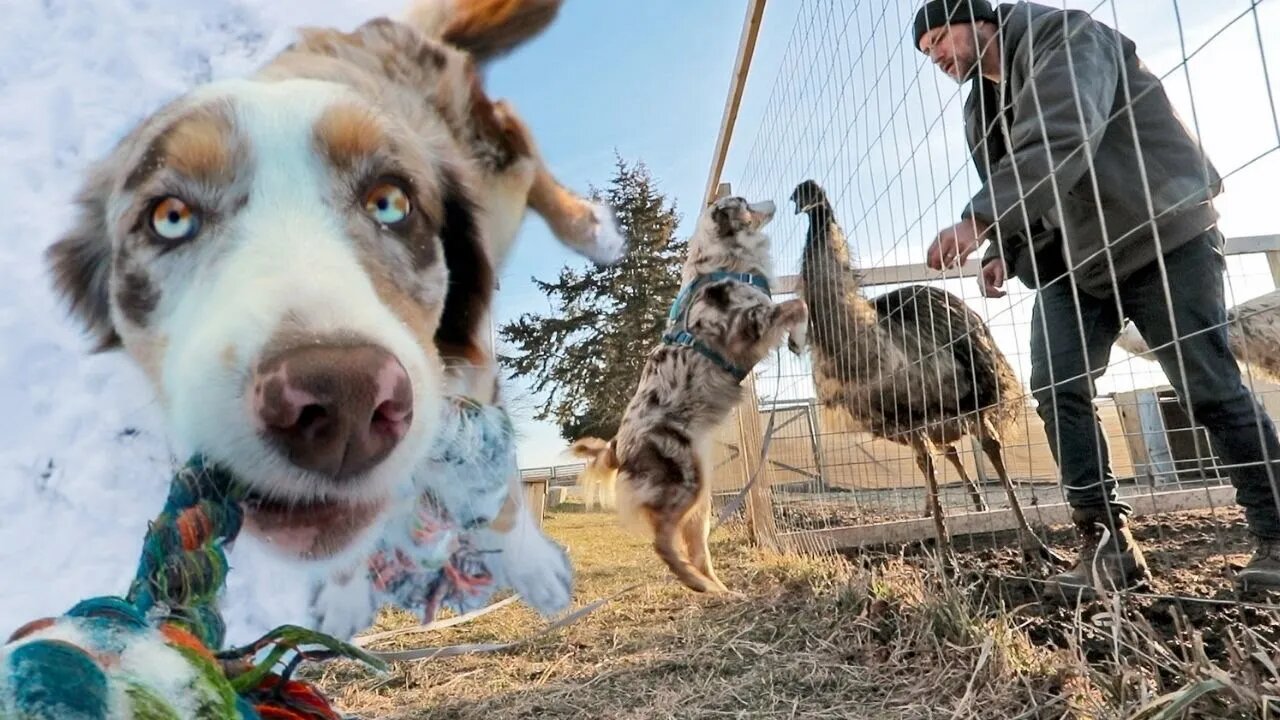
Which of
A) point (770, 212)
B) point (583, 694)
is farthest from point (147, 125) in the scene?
point (770, 212)

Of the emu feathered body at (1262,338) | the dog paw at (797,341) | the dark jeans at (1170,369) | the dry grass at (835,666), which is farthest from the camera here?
the dog paw at (797,341)

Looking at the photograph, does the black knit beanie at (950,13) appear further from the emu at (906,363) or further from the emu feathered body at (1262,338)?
the emu feathered body at (1262,338)

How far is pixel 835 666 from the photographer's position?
1.64 metres

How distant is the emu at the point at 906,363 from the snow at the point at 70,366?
218 centimetres

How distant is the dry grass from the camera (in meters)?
1.05

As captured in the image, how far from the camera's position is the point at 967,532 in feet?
9.66

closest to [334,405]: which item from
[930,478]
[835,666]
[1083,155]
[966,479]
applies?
[835,666]

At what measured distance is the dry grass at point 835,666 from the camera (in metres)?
1.05

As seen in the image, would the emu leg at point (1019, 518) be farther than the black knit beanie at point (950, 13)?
Yes

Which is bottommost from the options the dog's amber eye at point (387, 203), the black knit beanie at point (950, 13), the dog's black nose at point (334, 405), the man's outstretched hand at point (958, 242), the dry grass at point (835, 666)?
the dry grass at point (835, 666)

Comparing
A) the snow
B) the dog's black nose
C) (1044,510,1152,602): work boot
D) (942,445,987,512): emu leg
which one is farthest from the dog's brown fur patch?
(942,445,987,512): emu leg

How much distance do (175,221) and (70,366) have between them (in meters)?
0.27

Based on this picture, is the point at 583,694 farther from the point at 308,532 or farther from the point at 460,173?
the point at 460,173

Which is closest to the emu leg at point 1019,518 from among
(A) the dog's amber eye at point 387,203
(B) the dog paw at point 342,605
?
(B) the dog paw at point 342,605
